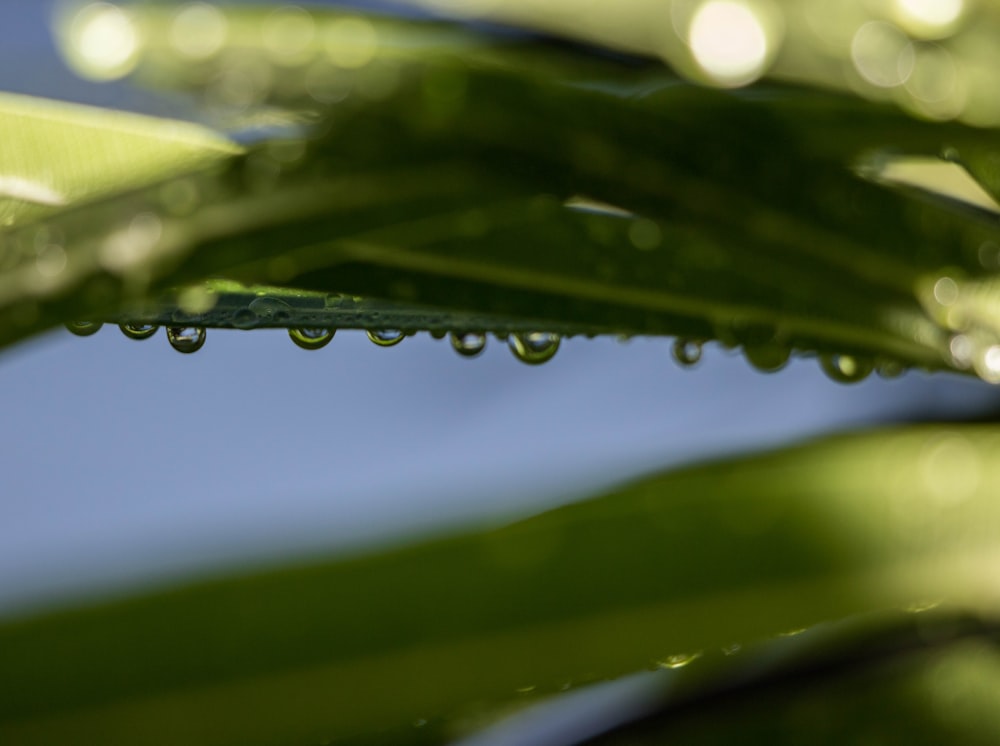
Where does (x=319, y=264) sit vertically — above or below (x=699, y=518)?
above

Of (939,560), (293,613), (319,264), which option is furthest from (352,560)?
(939,560)

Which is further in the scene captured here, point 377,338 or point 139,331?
point 377,338

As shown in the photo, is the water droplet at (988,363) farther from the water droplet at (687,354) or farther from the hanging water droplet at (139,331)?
the hanging water droplet at (139,331)

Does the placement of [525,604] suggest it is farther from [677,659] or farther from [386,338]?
[386,338]

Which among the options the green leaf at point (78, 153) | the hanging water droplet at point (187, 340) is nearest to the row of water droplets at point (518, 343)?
the hanging water droplet at point (187, 340)

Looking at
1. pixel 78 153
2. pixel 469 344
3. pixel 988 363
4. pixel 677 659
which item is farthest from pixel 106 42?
pixel 988 363

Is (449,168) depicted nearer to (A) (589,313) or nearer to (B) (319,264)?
(B) (319,264)

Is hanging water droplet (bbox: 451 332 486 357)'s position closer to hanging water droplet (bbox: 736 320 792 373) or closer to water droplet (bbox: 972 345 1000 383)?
hanging water droplet (bbox: 736 320 792 373)
